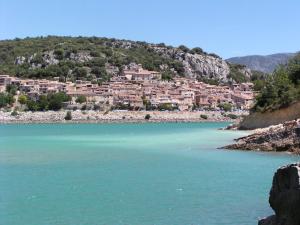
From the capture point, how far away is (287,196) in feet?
34.3

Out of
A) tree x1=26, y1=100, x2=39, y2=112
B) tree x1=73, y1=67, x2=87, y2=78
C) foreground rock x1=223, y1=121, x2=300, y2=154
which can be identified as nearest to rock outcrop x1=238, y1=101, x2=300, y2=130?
foreground rock x1=223, y1=121, x2=300, y2=154

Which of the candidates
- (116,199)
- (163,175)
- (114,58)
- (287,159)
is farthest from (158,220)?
(114,58)

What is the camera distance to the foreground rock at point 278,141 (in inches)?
1293

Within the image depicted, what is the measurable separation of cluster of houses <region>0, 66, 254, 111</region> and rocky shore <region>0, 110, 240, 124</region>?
6290 millimetres

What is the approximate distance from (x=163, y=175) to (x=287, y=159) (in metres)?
7.53

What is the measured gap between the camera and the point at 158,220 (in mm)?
15023

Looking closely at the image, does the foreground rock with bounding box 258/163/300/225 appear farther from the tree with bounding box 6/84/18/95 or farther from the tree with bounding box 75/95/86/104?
the tree with bounding box 6/84/18/95

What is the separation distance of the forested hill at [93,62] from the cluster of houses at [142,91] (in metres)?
8.03

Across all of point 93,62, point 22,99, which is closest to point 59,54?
point 93,62

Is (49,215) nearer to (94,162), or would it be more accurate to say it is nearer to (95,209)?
(95,209)

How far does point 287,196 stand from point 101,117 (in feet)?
390

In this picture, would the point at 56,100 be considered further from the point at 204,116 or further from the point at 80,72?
the point at 80,72

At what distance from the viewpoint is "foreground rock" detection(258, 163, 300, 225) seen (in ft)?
33.3

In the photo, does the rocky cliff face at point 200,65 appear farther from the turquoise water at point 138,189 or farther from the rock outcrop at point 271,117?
the turquoise water at point 138,189
